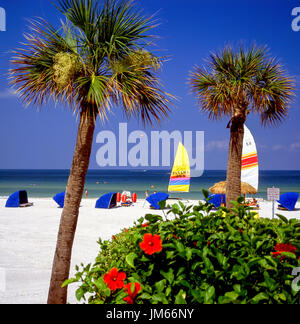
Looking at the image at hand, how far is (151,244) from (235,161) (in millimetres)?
7361

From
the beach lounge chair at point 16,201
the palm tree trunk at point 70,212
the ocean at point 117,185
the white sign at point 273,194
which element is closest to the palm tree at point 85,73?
the palm tree trunk at point 70,212

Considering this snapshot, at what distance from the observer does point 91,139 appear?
4.24 metres

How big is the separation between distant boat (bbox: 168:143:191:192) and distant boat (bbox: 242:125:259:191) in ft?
16.1

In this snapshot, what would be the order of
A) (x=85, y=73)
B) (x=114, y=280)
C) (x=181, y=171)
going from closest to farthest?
(x=114, y=280) → (x=85, y=73) → (x=181, y=171)

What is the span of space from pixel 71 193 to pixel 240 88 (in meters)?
5.86

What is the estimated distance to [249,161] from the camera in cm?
2233

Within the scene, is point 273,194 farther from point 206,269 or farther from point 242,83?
point 206,269

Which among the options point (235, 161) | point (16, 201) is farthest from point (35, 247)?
point (16, 201)

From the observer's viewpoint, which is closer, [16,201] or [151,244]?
[151,244]

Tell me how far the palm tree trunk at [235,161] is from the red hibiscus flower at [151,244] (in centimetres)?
707

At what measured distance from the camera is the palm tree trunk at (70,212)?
157 inches
